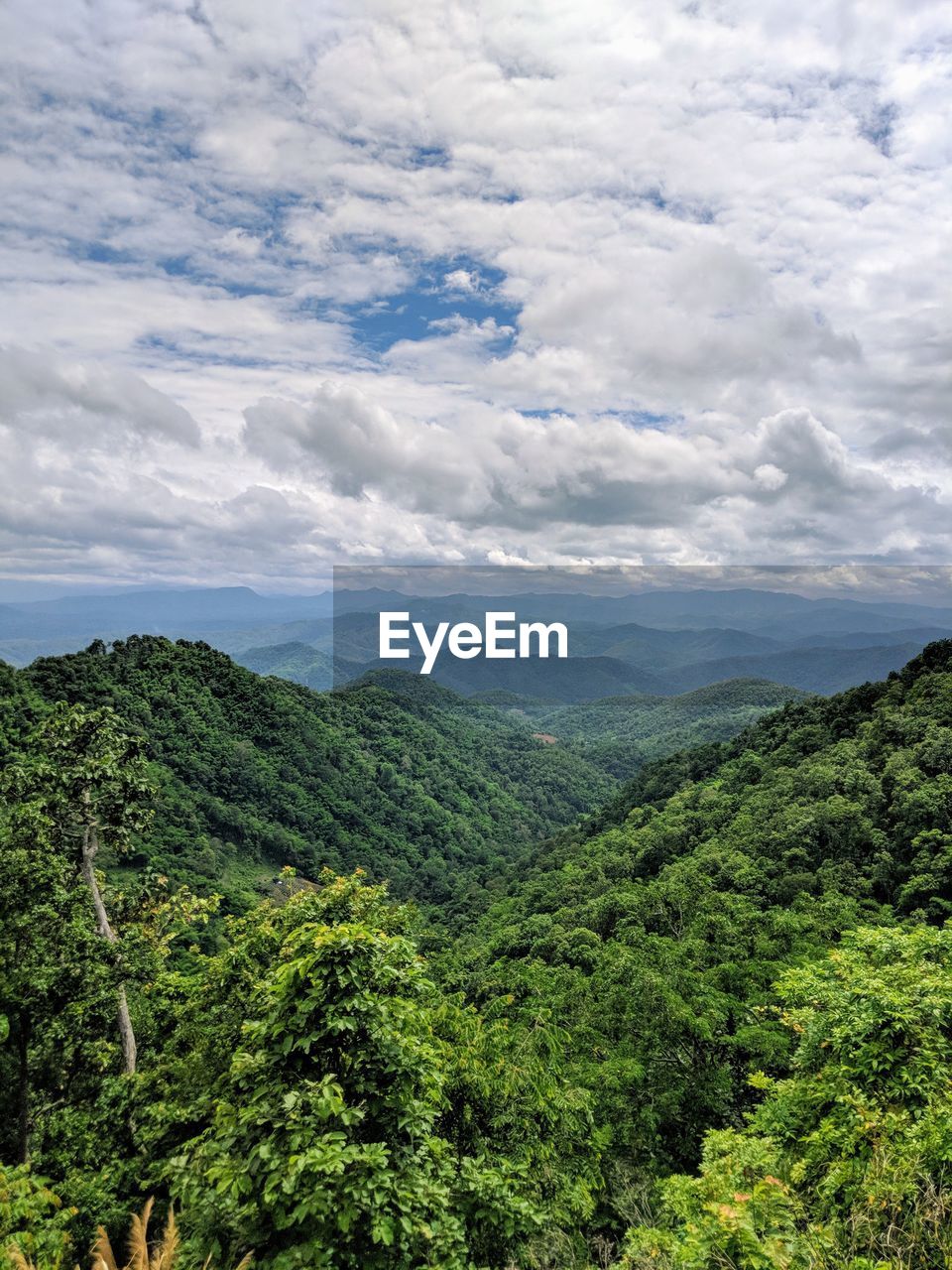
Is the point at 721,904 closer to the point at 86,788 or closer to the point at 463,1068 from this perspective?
the point at 463,1068

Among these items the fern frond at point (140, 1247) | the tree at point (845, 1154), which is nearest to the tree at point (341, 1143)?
the fern frond at point (140, 1247)

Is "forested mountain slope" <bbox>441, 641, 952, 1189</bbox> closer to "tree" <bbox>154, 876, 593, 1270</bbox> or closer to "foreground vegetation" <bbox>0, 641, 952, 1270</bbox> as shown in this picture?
"foreground vegetation" <bbox>0, 641, 952, 1270</bbox>

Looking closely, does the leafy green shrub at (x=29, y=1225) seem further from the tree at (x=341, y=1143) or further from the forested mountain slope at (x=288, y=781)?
the forested mountain slope at (x=288, y=781)

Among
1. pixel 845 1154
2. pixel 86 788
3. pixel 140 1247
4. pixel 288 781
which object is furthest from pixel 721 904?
pixel 288 781

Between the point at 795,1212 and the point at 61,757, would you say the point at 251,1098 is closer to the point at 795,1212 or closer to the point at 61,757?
the point at 795,1212

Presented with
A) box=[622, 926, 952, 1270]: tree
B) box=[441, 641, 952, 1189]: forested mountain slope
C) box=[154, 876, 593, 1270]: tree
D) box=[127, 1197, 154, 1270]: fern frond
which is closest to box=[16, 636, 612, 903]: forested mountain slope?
box=[441, 641, 952, 1189]: forested mountain slope

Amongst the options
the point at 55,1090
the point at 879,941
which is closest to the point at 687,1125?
the point at 879,941
